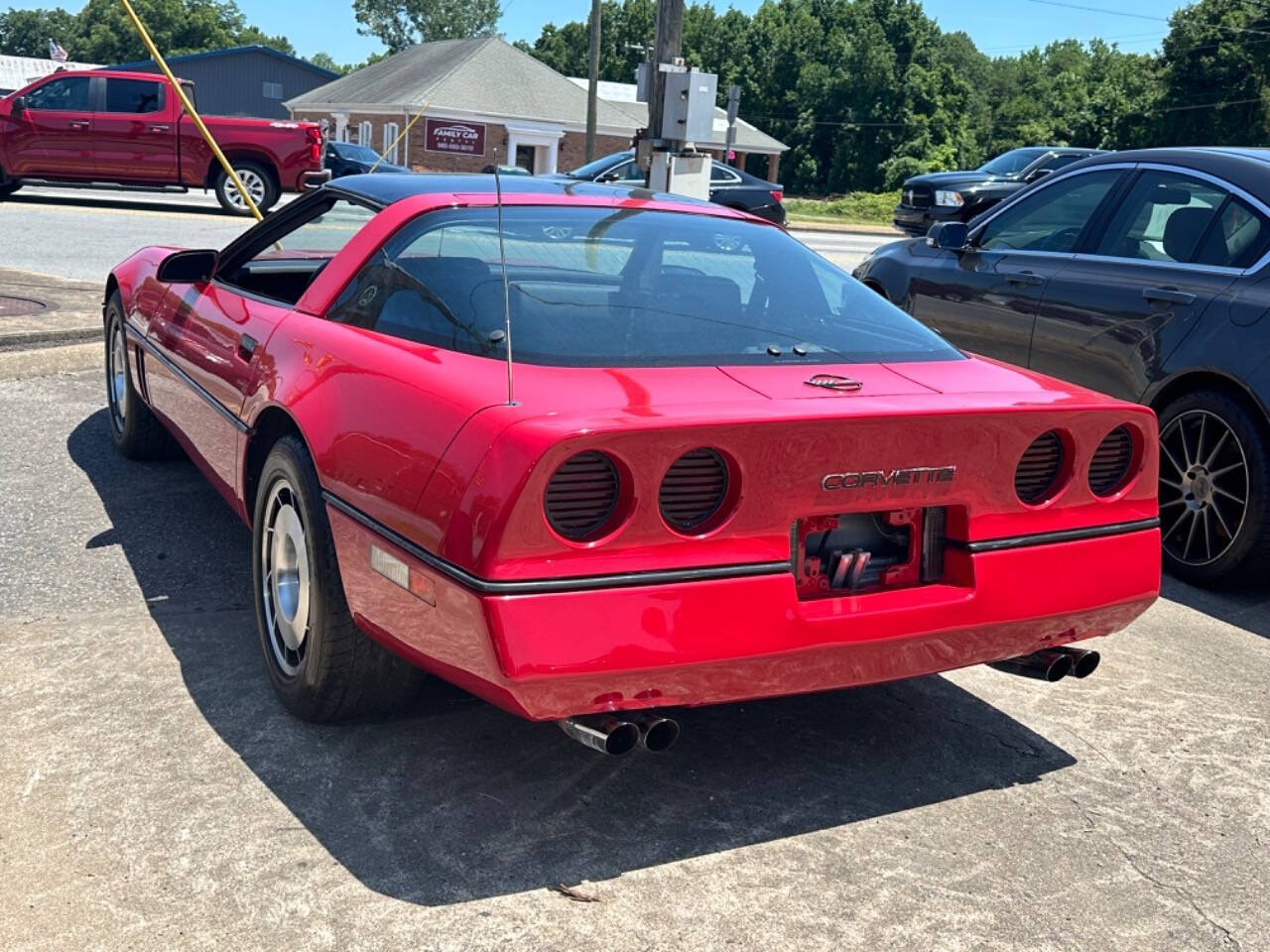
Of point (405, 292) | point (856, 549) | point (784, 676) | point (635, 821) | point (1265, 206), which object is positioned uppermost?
point (1265, 206)

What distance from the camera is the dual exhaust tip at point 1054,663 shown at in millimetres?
3418

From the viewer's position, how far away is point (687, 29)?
87.9m

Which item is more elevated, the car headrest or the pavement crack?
the car headrest

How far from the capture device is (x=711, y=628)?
9.07 feet

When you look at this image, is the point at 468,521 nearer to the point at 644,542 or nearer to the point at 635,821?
the point at 644,542

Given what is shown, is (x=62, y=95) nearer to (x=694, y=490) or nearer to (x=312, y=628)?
(x=312, y=628)

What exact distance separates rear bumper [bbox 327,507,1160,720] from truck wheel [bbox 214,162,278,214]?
728 inches

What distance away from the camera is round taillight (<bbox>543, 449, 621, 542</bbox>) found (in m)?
2.66

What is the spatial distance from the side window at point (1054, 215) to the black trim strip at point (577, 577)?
3932 millimetres

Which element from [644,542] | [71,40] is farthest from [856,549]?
[71,40]

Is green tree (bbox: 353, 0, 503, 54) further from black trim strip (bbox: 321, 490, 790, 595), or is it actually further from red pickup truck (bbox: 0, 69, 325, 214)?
black trim strip (bbox: 321, 490, 790, 595)

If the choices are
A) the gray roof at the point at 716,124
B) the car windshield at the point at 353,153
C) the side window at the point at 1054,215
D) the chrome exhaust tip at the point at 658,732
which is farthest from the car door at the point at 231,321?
the gray roof at the point at 716,124

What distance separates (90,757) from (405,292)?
1.40m

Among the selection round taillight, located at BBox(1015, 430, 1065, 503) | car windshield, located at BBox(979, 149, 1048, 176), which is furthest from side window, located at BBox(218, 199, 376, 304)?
car windshield, located at BBox(979, 149, 1048, 176)
